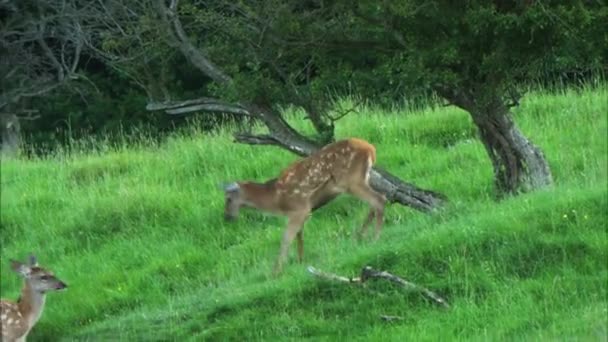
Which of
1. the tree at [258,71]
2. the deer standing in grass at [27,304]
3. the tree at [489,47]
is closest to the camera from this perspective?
the tree at [489,47]

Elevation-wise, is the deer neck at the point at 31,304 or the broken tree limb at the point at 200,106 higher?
the broken tree limb at the point at 200,106

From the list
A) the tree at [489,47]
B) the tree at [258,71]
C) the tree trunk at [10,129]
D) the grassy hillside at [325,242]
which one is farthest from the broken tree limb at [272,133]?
the tree trunk at [10,129]

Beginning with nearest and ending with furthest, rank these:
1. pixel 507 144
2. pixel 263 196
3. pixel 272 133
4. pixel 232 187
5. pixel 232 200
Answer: pixel 507 144 < pixel 263 196 < pixel 232 187 < pixel 232 200 < pixel 272 133

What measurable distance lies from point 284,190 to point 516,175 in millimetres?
2278

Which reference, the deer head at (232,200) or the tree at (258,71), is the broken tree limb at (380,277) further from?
the deer head at (232,200)

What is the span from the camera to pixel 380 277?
11820 millimetres

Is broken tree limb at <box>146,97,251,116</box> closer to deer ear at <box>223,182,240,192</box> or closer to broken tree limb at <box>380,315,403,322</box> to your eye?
deer ear at <box>223,182,240,192</box>

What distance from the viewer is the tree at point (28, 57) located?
2933 cm

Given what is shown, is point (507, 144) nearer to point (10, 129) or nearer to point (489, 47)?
point (489, 47)

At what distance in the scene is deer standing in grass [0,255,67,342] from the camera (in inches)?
518

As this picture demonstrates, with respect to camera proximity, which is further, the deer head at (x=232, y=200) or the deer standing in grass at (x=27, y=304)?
the deer head at (x=232, y=200)

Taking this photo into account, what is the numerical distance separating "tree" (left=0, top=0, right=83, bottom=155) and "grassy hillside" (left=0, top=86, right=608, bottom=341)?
7525mm

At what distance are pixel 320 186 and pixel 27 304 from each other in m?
3.02

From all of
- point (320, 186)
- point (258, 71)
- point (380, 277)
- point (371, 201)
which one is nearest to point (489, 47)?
point (371, 201)
